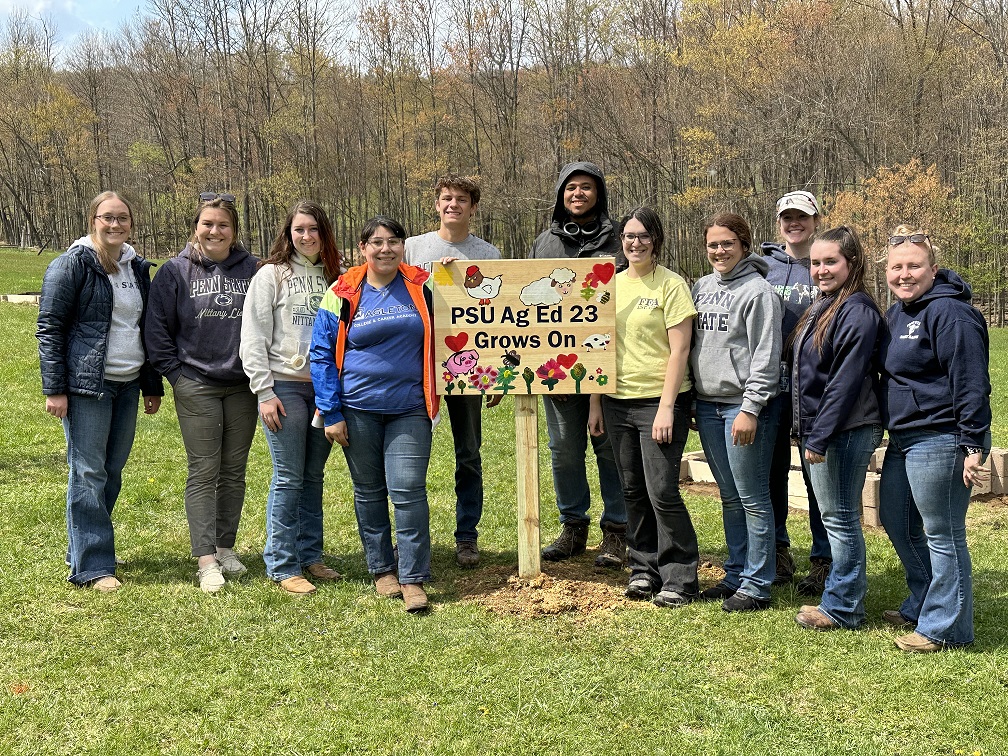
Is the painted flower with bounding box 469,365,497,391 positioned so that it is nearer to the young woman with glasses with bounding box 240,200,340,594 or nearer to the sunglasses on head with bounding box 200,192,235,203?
the young woman with glasses with bounding box 240,200,340,594

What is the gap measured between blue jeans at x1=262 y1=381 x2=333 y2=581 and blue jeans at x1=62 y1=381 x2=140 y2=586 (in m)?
0.88

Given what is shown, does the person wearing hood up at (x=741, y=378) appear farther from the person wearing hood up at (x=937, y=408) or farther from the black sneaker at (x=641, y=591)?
the person wearing hood up at (x=937, y=408)

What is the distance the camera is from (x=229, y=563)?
5340 mm

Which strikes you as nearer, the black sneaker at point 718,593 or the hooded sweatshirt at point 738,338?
the hooded sweatshirt at point 738,338

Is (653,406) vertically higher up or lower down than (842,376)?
lower down

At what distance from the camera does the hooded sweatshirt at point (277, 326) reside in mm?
4836

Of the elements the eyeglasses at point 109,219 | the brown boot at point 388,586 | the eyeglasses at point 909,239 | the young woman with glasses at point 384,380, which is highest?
the eyeglasses at point 109,219

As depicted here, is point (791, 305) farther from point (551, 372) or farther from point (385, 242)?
point (385, 242)

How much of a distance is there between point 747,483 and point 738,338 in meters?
0.78

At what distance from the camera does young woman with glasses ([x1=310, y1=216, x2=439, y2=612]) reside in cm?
469

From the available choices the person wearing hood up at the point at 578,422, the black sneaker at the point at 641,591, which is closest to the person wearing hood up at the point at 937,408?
the black sneaker at the point at 641,591

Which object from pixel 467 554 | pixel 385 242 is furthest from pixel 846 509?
pixel 385 242

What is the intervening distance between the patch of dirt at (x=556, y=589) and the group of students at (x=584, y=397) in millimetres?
185

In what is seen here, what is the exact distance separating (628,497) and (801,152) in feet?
93.8
